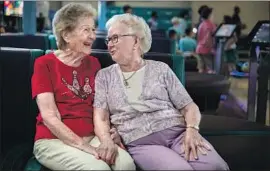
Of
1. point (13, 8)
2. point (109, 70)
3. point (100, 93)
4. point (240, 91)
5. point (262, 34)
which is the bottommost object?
point (240, 91)

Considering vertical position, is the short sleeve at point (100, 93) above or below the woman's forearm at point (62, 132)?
above

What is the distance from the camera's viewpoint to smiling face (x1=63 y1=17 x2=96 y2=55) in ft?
6.81

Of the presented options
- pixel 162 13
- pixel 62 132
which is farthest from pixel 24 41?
pixel 162 13

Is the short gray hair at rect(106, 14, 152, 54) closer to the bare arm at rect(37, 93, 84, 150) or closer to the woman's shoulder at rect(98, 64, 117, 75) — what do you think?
the woman's shoulder at rect(98, 64, 117, 75)

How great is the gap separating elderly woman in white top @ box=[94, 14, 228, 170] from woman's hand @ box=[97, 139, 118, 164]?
6 centimetres

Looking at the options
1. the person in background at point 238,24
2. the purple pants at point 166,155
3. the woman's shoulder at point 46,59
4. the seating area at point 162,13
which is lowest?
the purple pants at point 166,155

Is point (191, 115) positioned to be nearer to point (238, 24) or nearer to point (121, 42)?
point (121, 42)

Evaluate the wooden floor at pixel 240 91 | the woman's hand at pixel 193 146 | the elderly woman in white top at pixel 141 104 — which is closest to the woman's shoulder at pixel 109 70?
the elderly woman in white top at pixel 141 104

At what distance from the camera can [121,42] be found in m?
2.05

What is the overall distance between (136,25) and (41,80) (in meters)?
0.52

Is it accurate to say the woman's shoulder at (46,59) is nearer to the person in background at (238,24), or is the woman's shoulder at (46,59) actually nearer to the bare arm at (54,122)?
the bare arm at (54,122)

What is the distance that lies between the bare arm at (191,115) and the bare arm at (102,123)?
0.37 meters

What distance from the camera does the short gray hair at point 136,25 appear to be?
2061 mm

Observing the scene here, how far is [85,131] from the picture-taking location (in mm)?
2012
